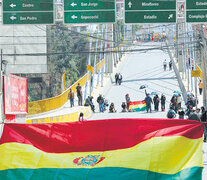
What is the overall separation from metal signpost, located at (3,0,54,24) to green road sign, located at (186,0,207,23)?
5.58m

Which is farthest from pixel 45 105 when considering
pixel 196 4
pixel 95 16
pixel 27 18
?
pixel 196 4

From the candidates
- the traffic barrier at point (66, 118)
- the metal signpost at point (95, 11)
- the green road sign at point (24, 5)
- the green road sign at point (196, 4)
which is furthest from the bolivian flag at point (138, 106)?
the green road sign at point (24, 5)

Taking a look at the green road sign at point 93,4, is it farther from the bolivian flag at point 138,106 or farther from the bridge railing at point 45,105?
the bolivian flag at point 138,106

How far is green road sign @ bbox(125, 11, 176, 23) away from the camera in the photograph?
20.8 meters

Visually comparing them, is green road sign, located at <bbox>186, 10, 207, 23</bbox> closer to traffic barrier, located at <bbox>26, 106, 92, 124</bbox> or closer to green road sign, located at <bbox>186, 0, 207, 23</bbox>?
green road sign, located at <bbox>186, 0, 207, 23</bbox>

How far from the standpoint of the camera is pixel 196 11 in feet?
69.0

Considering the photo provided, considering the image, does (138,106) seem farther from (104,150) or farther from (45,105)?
(104,150)

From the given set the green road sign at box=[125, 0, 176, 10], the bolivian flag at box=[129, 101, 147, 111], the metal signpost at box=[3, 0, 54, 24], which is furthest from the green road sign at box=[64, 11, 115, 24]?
the bolivian flag at box=[129, 101, 147, 111]

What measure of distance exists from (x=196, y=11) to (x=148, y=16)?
2012 millimetres

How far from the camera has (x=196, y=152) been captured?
7.41m

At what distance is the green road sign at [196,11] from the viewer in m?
20.9

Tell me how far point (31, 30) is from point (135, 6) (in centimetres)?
3185

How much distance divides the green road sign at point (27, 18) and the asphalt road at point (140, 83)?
8.86 metres

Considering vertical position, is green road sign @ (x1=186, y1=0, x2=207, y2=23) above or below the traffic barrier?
above
